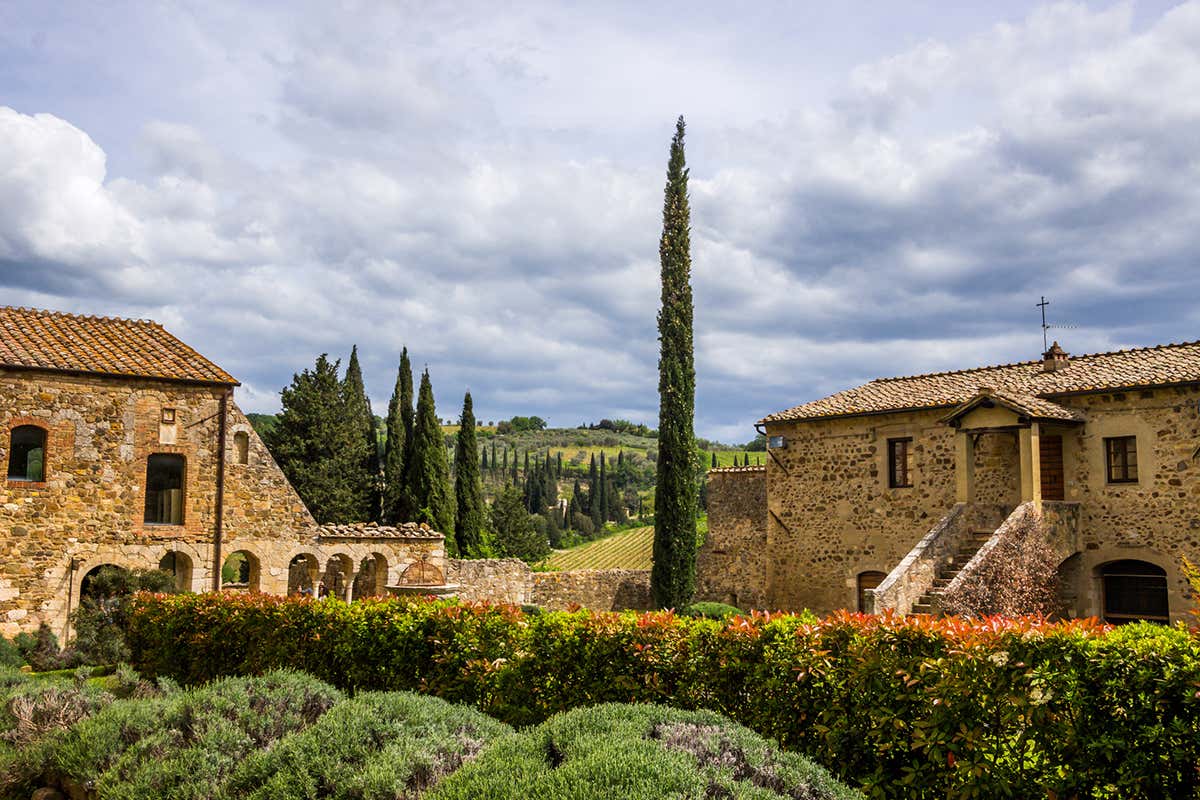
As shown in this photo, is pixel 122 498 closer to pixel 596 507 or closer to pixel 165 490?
pixel 165 490

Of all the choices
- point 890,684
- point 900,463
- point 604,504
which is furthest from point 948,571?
point 604,504

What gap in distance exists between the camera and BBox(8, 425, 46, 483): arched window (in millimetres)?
17711

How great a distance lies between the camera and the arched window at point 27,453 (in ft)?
58.1

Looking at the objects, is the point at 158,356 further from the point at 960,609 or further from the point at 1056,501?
the point at 1056,501

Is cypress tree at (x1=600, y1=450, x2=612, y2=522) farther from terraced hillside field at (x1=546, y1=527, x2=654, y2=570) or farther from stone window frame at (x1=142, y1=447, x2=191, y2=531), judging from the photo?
stone window frame at (x1=142, y1=447, x2=191, y2=531)

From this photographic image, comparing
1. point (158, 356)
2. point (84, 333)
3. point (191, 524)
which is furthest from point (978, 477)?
point (84, 333)

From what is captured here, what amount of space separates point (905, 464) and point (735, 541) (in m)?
6.23

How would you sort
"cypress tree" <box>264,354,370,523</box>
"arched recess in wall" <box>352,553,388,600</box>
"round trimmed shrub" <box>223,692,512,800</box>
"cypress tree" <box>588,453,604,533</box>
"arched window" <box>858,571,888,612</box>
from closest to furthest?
"round trimmed shrub" <box>223,692,512,800</box> < "arched window" <box>858,571,888,612</box> < "arched recess in wall" <box>352,553,388,600</box> < "cypress tree" <box>264,354,370,523</box> < "cypress tree" <box>588,453,604,533</box>

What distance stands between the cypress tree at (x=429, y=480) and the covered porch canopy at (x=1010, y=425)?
2079 cm

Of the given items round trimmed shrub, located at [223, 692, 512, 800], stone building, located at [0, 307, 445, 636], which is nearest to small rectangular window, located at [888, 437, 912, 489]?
stone building, located at [0, 307, 445, 636]

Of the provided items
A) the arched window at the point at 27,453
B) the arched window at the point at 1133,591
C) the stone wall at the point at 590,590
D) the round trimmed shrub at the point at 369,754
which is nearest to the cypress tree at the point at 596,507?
the stone wall at the point at 590,590

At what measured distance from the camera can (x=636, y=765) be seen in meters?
4.48

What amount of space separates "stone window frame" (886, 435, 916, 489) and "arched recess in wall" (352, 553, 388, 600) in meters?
12.1

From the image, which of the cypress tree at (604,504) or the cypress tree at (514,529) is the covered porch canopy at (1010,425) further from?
the cypress tree at (604,504)
